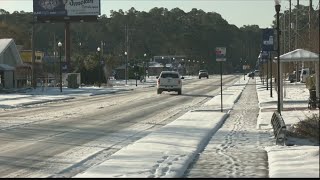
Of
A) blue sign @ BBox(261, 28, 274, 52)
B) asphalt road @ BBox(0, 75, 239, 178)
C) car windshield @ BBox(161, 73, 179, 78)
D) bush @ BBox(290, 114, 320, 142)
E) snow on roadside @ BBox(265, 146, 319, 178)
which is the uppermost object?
blue sign @ BBox(261, 28, 274, 52)

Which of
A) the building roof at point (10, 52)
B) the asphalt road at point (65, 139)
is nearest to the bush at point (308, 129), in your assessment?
the asphalt road at point (65, 139)

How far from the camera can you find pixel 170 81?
158 feet

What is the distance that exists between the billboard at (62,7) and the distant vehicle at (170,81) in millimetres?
32443

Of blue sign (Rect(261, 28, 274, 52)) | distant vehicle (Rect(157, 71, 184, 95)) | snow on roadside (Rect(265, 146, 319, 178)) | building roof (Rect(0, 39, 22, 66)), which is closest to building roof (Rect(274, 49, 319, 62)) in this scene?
blue sign (Rect(261, 28, 274, 52))

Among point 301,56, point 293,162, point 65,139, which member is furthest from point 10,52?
point 293,162

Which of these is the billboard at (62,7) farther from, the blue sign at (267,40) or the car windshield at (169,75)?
the blue sign at (267,40)

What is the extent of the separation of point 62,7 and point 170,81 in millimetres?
33919

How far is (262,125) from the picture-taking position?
751 inches

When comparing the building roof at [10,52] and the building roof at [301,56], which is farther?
the building roof at [10,52]

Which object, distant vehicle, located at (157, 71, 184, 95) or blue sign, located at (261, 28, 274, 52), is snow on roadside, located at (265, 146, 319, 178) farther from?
distant vehicle, located at (157, 71, 184, 95)

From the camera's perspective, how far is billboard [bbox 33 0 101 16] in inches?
3061

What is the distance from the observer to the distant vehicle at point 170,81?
156ft

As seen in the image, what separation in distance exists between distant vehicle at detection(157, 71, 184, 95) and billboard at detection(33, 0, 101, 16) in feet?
106

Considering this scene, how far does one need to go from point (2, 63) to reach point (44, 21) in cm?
1650
